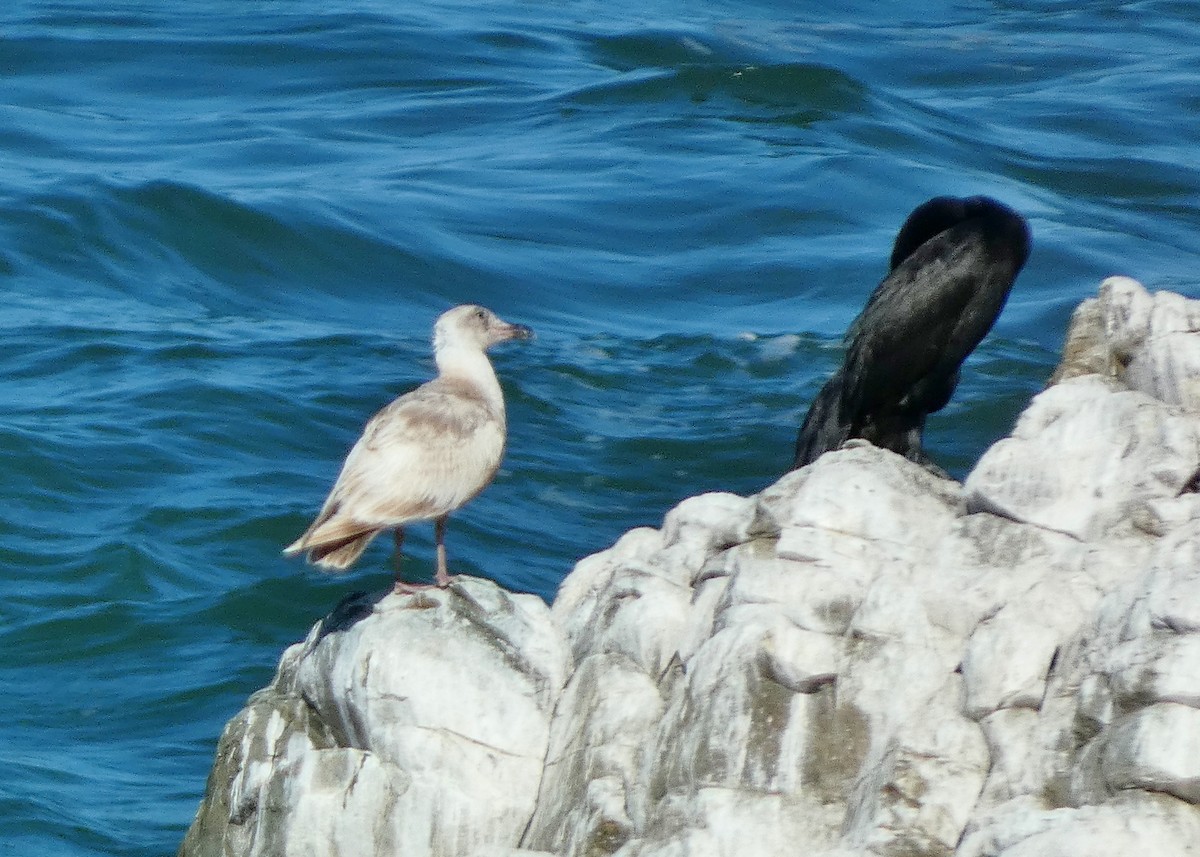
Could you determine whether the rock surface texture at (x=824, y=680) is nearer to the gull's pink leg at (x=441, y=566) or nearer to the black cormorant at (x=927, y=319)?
the gull's pink leg at (x=441, y=566)

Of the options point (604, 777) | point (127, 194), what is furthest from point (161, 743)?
point (127, 194)

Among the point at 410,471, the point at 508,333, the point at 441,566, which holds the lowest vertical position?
the point at 441,566

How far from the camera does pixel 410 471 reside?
6312 millimetres

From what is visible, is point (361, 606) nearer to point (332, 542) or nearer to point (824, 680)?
point (332, 542)

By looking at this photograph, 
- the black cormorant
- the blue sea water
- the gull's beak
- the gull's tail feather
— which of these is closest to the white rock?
the gull's tail feather

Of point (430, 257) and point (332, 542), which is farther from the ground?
point (332, 542)

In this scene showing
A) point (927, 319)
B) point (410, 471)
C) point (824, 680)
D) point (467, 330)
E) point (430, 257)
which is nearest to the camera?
point (824, 680)

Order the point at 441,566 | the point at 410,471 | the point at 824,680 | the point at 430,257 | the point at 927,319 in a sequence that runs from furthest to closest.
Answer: the point at 430,257 < the point at 927,319 < the point at 441,566 < the point at 410,471 < the point at 824,680

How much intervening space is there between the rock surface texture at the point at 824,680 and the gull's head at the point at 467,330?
1.00 m

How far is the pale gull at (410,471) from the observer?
6.20 metres

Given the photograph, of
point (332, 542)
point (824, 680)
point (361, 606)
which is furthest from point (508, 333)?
point (824, 680)

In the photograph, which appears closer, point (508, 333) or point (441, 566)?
point (441, 566)

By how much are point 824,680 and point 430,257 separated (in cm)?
1250

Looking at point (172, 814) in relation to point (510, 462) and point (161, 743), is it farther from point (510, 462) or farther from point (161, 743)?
point (510, 462)
